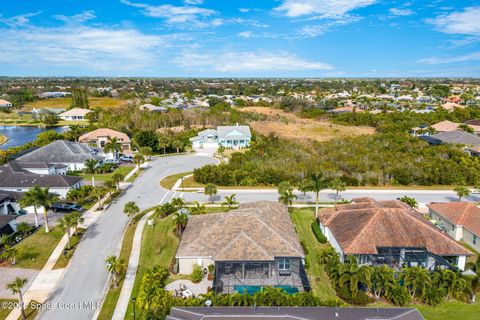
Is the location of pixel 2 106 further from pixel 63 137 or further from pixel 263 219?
pixel 263 219

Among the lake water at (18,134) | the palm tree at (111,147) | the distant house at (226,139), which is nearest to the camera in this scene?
the palm tree at (111,147)

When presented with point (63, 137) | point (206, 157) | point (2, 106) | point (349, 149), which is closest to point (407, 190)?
point (349, 149)

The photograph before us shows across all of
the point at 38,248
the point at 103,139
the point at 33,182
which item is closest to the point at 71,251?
the point at 38,248

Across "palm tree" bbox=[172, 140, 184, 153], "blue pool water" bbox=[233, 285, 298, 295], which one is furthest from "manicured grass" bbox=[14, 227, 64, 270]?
"palm tree" bbox=[172, 140, 184, 153]

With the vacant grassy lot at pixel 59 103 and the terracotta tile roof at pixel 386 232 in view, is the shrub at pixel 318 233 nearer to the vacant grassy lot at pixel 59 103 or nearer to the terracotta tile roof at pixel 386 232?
the terracotta tile roof at pixel 386 232

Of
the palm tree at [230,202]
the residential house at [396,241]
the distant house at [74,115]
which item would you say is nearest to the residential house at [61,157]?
the palm tree at [230,202]

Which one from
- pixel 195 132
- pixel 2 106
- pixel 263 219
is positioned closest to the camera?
pixel 263 219

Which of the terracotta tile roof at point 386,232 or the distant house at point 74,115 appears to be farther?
the distant house at point 74,115
